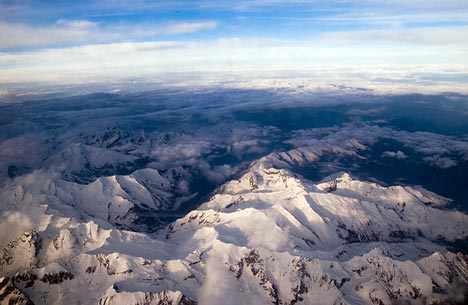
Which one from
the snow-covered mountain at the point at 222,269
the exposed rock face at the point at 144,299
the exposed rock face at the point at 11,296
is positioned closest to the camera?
the exposed rock face at the point at 144,299

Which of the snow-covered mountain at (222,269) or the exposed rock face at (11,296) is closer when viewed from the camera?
the exposed rock face at (11,296)

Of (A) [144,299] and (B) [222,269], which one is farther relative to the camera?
(B) [222,269]

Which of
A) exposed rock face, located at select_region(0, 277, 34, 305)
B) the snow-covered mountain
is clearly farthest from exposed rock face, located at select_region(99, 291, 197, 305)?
exposed rock face, located at select_region(0, 277, 34, 305)

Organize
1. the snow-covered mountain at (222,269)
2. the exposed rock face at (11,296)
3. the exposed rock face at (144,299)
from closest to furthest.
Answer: the exposed rock face at (144,299) → the exposed rock face at (11,296) → the snow-covered mountain at (222,269)

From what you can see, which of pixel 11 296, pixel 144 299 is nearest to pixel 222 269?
pixel 144 299

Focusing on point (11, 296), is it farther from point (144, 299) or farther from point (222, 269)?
point (222, 269)

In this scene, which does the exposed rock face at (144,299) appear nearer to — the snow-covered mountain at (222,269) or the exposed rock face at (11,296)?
the snow-covered mountain at (222,269)

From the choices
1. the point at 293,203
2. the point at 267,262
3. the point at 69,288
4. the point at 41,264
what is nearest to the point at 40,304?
the point at 69,288

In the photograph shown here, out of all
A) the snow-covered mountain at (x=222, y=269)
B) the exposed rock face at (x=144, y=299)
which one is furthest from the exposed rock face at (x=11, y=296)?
the exposed rock face at (x=144, y=299)

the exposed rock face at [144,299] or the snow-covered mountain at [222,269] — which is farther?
the snow-covered mountain at [222,269]
